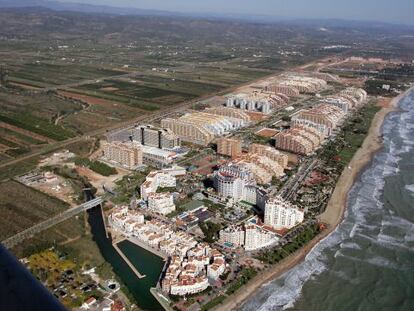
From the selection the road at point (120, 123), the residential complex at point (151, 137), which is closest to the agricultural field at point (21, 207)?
the road at point (120, 123)

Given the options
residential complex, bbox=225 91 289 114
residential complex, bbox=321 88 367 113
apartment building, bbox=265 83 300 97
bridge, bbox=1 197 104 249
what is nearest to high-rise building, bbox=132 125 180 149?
bridge, bbox=1 197 104 249

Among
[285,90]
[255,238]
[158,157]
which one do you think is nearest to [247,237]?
[255,238]

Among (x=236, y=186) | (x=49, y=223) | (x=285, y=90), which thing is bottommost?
(x=49, y=223)

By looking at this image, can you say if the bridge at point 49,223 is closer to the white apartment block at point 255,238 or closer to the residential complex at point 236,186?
the residential complex at point 236,186

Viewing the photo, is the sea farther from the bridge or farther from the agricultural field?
the agricultural field

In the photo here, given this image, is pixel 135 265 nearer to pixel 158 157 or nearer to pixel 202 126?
pixel 158 157

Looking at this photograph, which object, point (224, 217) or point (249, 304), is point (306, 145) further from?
point (249, 304)
